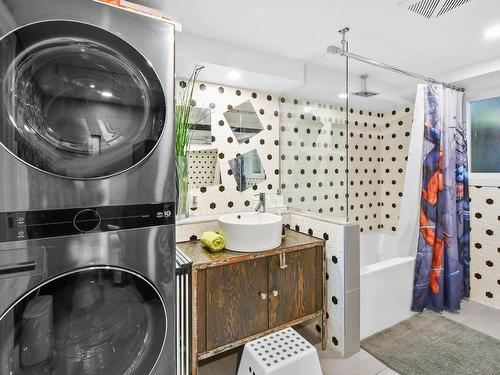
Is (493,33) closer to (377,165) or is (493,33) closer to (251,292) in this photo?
(377,165)

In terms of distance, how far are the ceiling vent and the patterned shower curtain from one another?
83 cm

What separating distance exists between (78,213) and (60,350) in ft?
1.49

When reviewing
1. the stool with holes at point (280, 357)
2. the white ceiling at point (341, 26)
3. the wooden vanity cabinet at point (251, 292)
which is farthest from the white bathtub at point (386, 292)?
the white ceiling at point (341, 26)

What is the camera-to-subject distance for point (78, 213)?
2.71ft

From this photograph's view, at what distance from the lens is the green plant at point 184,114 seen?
5.40 feet

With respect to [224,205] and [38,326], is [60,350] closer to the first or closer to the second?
[38,326]

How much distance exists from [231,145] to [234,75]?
53cm

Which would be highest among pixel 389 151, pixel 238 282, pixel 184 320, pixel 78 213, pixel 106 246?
pixel 389 151

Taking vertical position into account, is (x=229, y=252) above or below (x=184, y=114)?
below

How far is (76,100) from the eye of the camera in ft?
2.67

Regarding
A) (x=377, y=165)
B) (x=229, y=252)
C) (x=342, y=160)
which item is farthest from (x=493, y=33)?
(x=229, y=252)

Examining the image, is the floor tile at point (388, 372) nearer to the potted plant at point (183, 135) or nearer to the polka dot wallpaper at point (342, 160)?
the polka dot wallpaper at point (342, 160)

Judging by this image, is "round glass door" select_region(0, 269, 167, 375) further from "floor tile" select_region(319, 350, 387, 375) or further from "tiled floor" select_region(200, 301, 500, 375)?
"floor tile" select_region(319, 350, 387, 375)

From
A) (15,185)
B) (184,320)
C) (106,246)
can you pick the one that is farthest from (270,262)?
(15,185)
